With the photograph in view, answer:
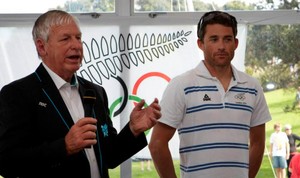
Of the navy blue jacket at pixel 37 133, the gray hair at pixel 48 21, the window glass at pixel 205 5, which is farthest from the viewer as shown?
the window glass at pixel 205 5

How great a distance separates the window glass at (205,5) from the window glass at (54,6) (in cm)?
25

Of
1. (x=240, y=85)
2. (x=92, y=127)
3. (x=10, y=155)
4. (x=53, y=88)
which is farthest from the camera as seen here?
(x=240, y=85)

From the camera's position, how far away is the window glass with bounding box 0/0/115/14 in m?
4.08

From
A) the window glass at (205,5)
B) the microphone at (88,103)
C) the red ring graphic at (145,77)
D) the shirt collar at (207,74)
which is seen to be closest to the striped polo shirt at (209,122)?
the shirt collar at (207,74)

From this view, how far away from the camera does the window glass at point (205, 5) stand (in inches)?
160

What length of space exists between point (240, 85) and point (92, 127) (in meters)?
1.08

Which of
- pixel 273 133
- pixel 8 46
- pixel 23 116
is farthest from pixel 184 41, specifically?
pixel 23 116

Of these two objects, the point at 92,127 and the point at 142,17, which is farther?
the point at 142,17

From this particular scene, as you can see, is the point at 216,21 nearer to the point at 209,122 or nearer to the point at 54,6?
the point at 209,122

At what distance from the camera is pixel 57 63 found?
1.90m

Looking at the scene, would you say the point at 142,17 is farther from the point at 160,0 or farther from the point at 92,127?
the point at 92,127

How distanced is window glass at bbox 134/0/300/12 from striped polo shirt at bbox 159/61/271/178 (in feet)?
5.53

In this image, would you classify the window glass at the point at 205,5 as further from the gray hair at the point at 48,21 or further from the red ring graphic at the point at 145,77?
the gray hair at the point at 48,21

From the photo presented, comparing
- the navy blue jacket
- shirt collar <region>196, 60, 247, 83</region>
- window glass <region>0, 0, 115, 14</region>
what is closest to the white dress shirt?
the navy blue jacket
